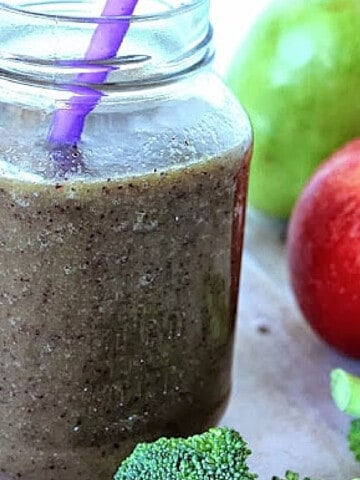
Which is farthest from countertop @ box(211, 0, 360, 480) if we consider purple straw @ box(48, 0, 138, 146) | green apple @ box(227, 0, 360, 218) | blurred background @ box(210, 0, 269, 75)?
blurred background @ box(210, 0, 269, 75)

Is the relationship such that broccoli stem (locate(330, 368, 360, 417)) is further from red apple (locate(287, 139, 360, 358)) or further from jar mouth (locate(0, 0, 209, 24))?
jar mouth (locate(0, 0, 209, 24))

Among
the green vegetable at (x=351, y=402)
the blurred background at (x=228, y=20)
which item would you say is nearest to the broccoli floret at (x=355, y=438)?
the green vegetable at (x=351, y=402)

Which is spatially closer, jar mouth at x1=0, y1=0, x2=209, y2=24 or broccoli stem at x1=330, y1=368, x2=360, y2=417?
jar mouth at x1=0, y1=0, x2=209, y2=24

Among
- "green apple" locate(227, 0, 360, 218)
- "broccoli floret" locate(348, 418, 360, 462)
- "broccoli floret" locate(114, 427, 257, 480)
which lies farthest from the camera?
"green apple" locate(227, 0, 360, 218)

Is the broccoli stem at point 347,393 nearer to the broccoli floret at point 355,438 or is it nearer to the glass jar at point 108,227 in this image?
the broccoli floret at point 355,438

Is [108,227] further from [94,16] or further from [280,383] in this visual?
[280,383]

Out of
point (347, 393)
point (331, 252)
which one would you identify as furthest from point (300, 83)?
point (347, 393)

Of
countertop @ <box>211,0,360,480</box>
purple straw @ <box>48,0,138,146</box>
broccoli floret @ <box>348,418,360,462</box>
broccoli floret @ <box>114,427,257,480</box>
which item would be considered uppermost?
purple straw @ <box>48,0,138,146</box>
